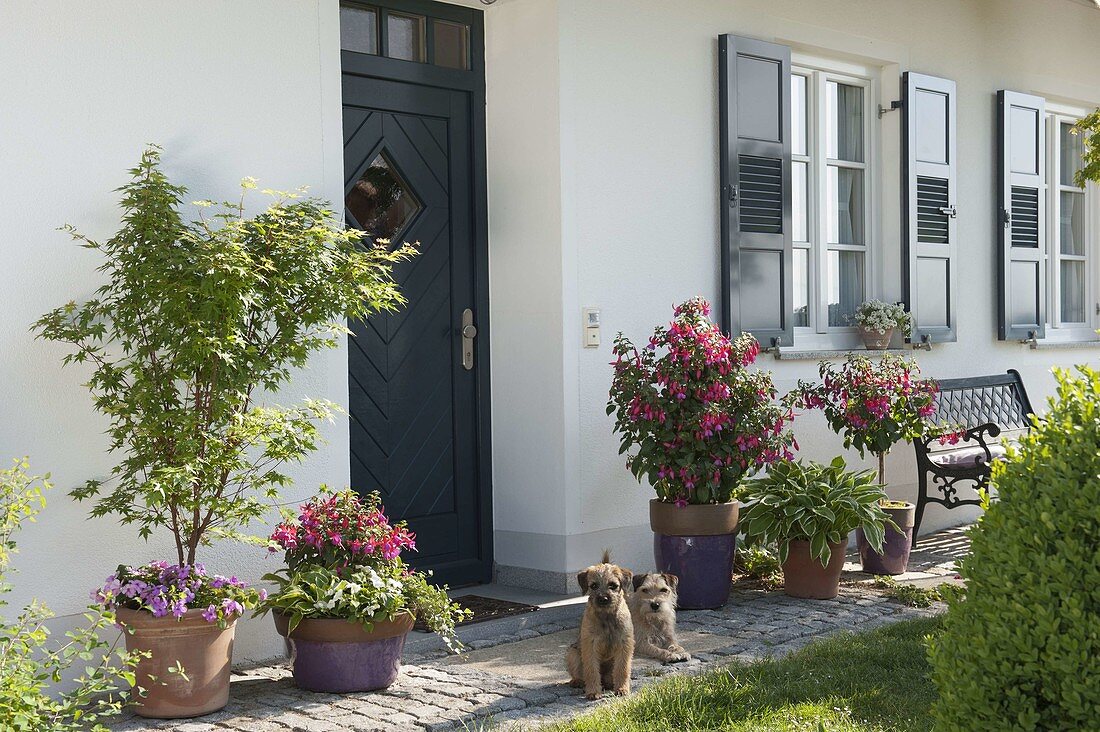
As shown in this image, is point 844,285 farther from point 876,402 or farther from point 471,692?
point 471,692

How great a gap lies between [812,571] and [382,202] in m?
2.81

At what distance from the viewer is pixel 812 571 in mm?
6078

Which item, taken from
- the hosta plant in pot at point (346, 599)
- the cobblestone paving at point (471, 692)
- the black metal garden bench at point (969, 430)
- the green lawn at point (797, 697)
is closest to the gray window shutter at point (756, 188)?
the black metal garden bench at point (969, 430)

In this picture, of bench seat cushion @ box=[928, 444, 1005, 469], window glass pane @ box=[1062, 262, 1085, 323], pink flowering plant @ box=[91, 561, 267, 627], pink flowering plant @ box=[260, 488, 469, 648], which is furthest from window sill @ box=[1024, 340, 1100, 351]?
pink flowering plant @ box=[91, 561, 267, 627]

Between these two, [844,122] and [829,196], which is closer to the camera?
[829,196]

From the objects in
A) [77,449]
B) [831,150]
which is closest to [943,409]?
[831,150]

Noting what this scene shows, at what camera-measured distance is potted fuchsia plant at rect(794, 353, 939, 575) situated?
6.61m

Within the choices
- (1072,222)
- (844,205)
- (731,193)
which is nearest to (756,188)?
(731,193)

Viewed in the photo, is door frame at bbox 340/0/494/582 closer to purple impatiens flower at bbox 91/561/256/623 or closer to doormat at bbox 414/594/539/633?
doormat at bbox 414/594/539/633

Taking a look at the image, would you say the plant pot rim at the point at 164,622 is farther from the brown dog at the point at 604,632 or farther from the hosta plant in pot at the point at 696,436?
the hosta plant in pot at the point at 696,436

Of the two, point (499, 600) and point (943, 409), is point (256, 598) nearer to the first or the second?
point (499, 600)

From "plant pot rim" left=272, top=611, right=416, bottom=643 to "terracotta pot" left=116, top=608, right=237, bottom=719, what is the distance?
0.32 metres

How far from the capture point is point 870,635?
5176 mm

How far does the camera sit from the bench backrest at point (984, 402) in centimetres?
809
